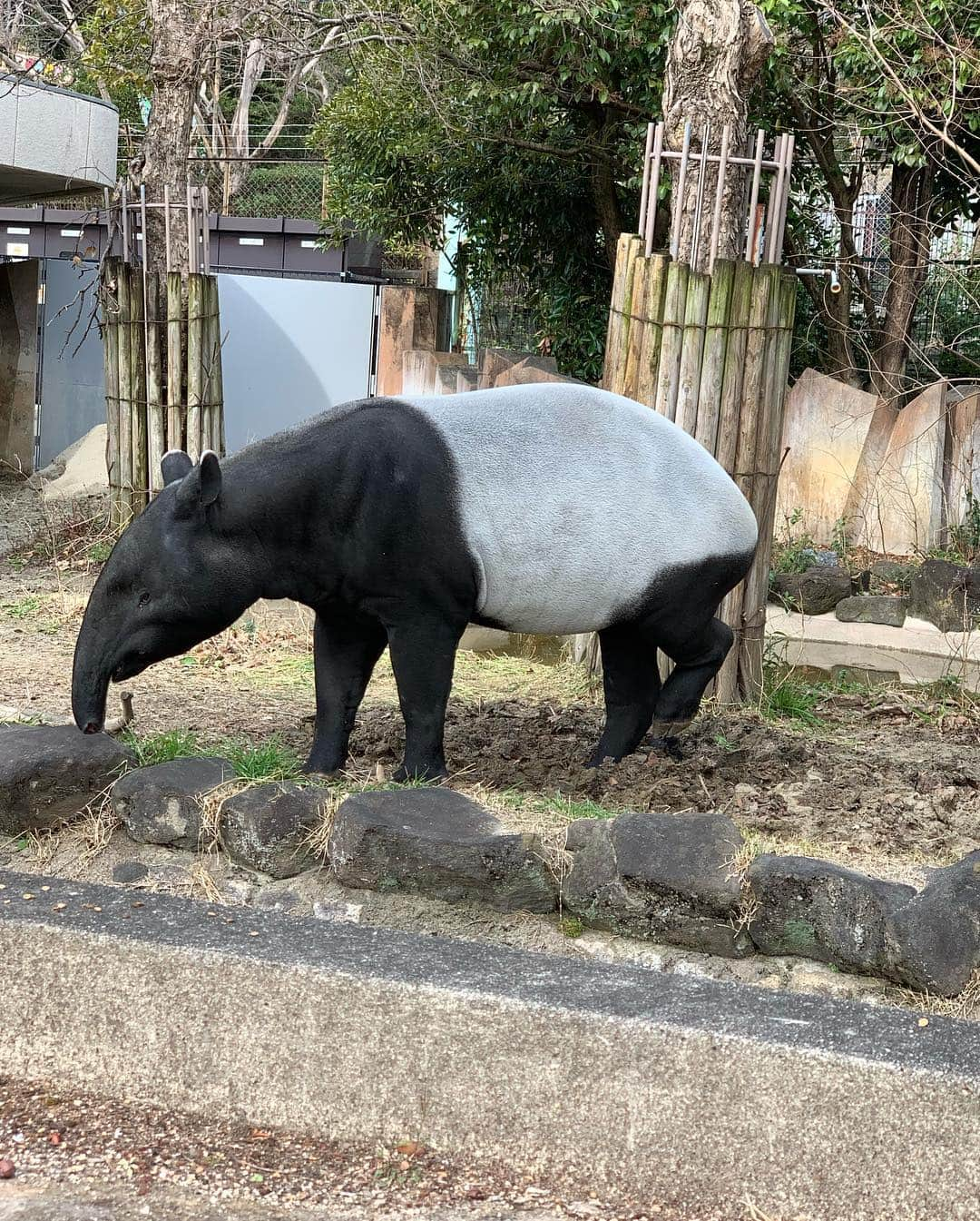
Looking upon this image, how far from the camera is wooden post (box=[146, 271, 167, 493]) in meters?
8.56

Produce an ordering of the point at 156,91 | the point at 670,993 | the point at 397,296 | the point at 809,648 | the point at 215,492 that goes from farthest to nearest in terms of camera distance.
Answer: the point at 397,296
the point at 156,91
the point at 809,648
the point at 215,492
the point at 670,993

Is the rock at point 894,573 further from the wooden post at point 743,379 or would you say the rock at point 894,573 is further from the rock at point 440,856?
the rock at point 440,856

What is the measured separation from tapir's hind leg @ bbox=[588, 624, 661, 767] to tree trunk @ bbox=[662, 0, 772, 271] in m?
1.93

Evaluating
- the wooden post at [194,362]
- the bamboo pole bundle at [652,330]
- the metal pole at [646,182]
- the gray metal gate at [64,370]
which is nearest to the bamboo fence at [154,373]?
the wooden post at [194,362]

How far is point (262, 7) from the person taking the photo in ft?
32.9

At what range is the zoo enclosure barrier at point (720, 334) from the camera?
19.2 ft

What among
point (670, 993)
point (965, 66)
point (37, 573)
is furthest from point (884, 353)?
point (670, 993)

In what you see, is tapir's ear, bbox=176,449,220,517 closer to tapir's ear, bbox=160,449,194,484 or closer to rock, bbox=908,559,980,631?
tapir's ear, bbox=160,449,194,484

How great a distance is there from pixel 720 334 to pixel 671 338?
20cm

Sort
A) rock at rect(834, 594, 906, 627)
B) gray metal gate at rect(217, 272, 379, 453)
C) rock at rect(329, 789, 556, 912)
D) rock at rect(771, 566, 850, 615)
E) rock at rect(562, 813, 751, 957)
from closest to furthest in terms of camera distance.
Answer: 1. rock at rect(562, 813, 751, 957)
2. rock at rect(329, 789, 556, 912)
3. rock at rect(834, 594, 906, 627)
4. rock at rect(771, 566, 850, 615)
5. gray metal gate at rect(217, 272, 379, 453)

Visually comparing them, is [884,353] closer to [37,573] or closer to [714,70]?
[714,70]

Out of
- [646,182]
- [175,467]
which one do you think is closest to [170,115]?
[646,182]

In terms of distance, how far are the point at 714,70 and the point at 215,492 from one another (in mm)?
3247

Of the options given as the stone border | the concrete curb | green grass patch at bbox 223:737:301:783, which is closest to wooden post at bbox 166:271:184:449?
green grass patch at bbox 223:737:301:783
